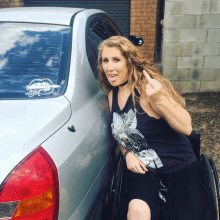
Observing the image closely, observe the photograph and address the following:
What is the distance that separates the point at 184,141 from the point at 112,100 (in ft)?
2.14

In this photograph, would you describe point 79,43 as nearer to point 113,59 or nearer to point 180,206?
point 113,59

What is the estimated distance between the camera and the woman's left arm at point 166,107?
148cm

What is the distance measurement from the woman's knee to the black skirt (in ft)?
0.10

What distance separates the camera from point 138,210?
152 cm

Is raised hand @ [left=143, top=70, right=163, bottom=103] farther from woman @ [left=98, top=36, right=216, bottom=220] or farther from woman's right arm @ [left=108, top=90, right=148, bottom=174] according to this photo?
woman's right arm @ [left=108, top=90, right=148, bottom=174]

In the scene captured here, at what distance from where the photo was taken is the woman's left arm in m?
1.48

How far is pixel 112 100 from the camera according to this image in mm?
1950

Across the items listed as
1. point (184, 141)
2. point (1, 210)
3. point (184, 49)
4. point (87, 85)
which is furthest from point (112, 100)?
point (184, 49)

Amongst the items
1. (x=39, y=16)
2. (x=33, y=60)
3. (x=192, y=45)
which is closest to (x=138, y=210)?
(x=33, y=60)

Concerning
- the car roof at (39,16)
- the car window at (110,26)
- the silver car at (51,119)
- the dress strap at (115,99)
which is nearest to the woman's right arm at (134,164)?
the silver car at (51,119)

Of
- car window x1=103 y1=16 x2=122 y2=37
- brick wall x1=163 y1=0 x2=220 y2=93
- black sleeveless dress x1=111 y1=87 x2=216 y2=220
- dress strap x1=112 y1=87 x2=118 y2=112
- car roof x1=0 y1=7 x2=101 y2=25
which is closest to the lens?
black sleeveless dress x1=111 y1=87 x2=216 y2=220

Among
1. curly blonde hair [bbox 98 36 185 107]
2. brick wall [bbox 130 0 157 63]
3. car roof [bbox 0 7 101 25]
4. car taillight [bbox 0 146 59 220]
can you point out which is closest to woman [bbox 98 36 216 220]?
curly blonde hair [bbox 98 36 185 107]

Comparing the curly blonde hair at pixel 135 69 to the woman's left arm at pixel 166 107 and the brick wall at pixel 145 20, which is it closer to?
the woman's left arm at pixel 166 107

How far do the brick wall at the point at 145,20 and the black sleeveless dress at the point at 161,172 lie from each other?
5.15 meters
